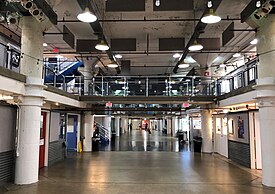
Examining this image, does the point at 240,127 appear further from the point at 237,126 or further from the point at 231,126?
the point at 231,126

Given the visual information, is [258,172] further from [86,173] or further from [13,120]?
[13,120]

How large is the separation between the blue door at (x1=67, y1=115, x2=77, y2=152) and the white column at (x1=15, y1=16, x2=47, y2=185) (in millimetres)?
6943

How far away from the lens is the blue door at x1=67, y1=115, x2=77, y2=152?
13.7m

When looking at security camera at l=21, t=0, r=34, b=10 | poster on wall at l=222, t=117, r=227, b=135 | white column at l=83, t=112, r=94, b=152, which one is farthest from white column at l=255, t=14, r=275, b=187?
white column at l=83, t=112, r=94, b=152

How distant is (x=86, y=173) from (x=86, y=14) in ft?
17.0

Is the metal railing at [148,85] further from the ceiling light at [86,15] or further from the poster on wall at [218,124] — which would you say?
the ceiling light at [86,15]

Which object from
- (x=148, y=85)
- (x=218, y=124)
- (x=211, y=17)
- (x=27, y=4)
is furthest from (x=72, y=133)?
(x=211, y=17)

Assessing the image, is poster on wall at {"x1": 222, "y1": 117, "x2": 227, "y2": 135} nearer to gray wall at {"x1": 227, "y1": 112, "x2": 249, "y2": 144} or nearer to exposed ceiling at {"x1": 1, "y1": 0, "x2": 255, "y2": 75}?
gray wall at {"x1": 227, "y1": 112, "x2": 249, "y2": 144}

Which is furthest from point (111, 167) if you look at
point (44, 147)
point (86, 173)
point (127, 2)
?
point (127, 2)

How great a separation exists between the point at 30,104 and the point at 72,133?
732 centimetres

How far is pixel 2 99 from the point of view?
21.6 ft

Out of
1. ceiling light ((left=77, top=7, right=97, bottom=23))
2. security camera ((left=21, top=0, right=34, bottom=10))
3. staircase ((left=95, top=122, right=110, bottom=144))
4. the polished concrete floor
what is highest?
security camera ((left=21, top=0, right=34, bottom=10))

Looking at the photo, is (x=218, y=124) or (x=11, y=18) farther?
(x=218, y=124)

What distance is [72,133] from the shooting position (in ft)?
45.0
